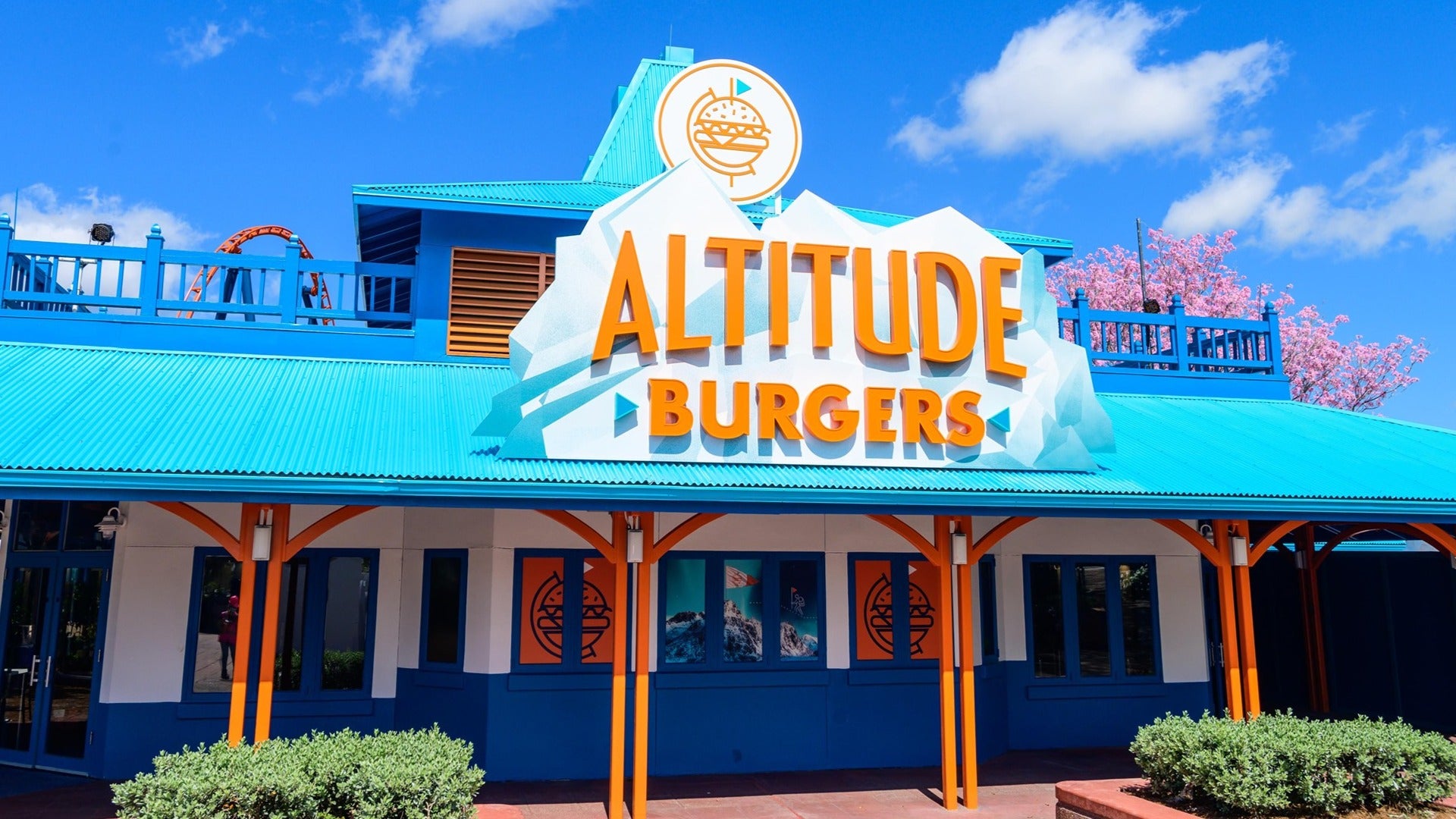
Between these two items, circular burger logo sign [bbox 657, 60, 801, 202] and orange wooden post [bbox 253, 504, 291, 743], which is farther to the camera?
circular burger logo sign [bbox 657, 60, 801, 202]

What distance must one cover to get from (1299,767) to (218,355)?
11.6 m

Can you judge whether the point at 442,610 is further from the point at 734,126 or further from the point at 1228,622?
the point at 1228,622

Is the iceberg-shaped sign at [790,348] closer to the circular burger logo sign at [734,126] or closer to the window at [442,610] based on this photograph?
the circular burger logo sign at [734,126]

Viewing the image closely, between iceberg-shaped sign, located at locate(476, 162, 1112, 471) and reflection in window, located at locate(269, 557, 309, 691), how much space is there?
3794 mm

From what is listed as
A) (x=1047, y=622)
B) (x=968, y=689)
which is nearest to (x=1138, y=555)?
(x=1047, y=622)

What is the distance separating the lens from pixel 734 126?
1355cm

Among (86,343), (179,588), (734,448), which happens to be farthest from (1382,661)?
(86,343)

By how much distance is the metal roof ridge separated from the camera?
11695mm

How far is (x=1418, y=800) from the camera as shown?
903 cm

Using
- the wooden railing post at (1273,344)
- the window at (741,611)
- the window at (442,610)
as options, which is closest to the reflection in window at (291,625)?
the window at (442,610)

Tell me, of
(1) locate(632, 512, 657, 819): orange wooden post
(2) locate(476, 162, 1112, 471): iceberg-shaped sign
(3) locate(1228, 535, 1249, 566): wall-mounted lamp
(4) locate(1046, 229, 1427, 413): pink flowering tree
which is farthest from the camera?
(4) locate(1046, 229, 1427, 413): pink flowering tree

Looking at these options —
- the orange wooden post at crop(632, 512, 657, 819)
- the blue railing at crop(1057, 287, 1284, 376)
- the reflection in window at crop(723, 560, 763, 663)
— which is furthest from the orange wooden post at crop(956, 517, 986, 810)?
the blue railing at crop(1057, 287, 1284, 376)

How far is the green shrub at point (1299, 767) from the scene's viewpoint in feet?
28.7

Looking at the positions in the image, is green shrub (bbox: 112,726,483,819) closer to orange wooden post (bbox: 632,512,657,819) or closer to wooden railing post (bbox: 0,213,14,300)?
orange wooden post (bbox: 632,512,657,819)
